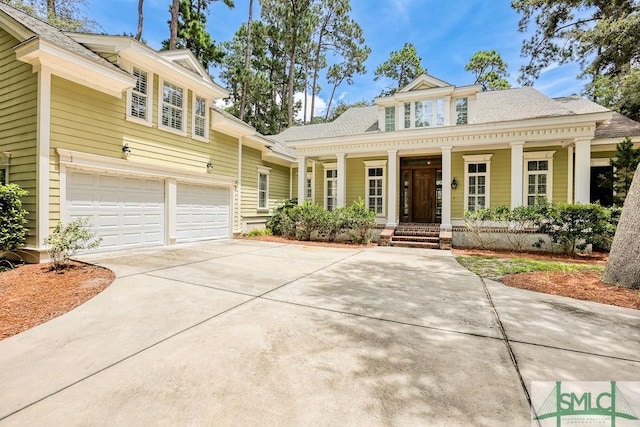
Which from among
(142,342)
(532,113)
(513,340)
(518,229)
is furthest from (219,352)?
(532,113)

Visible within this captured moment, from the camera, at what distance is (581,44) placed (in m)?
12.0

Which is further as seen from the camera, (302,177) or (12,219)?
(302,177)

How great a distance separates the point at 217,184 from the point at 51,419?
9259 millimetres

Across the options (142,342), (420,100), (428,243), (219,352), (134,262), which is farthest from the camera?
(420,100)

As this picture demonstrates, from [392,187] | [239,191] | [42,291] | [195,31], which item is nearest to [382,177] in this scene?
[392,187]

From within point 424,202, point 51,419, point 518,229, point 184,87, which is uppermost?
point 184,87

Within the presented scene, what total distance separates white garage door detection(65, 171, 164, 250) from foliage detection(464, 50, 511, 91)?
2559cm

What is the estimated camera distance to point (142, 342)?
8.75 feet

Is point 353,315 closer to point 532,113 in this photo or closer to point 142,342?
point 142,342

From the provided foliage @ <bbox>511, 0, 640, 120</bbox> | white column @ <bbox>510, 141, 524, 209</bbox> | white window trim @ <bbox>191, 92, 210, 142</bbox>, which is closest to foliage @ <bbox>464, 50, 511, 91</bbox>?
foliage @ <bbox>511, 0, 640, 120</bbox>

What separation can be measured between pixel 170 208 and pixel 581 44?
56.7ft

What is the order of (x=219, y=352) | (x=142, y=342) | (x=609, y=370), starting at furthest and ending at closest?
(x=142, y=342) < (x=219, y=352) < (x=609, y=370)

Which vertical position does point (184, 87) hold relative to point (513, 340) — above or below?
above

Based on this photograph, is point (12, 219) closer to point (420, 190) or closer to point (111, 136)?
point (111, 136)
